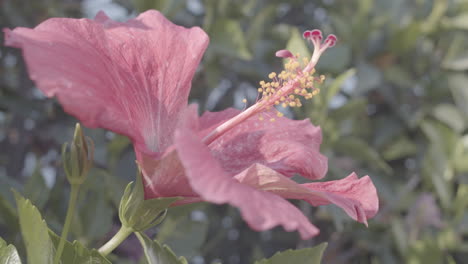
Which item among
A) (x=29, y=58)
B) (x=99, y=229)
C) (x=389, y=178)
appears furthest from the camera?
(x=389, y=178)

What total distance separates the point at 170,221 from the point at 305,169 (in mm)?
677

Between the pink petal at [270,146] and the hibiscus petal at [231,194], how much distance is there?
29 cm

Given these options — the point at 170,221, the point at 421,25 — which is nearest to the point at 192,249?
the point at 170,221

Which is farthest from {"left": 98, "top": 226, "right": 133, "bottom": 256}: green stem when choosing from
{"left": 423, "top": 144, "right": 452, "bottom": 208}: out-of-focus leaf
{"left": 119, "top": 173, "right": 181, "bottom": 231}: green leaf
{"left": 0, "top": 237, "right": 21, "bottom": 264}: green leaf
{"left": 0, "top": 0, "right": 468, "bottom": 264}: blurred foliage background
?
{"left": 423, "top": 144, "right": 452, "bottom": 208}: out-of-focus leaf

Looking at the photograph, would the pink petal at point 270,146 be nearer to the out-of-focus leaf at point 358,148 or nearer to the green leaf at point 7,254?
the green leaf at point 7,254

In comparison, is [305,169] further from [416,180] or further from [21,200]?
[416,180]

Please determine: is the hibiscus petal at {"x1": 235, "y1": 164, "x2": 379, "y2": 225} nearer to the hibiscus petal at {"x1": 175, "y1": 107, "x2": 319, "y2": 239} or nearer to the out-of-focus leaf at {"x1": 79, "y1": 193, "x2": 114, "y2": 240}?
the hibiscus petal at {"x1": 175, "y1": 107, "x2": 319, "y2": 239}

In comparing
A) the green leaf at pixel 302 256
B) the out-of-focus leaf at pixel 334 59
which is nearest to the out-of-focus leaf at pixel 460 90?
the out-of-focus leaf at pixel 334 59

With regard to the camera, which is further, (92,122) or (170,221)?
(170,221)

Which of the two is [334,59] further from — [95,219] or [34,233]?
[34,233]

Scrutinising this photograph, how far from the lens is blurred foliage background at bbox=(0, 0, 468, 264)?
1.94 metres

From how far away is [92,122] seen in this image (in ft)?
2.54

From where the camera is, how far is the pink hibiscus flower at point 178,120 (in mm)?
729

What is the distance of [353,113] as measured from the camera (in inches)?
74.8
